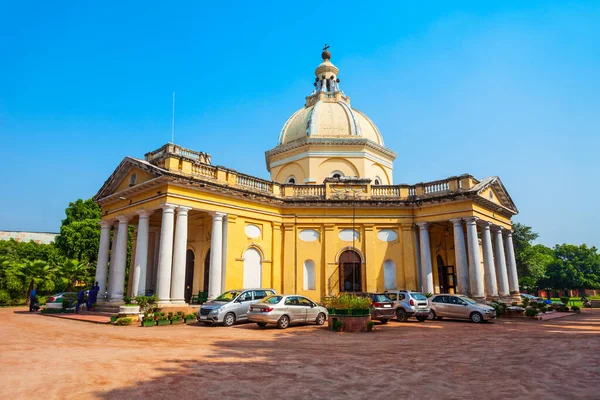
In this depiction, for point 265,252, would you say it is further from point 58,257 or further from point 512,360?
point 58,257

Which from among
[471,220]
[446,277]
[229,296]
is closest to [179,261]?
[229,296]

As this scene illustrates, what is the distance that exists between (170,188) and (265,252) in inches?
269

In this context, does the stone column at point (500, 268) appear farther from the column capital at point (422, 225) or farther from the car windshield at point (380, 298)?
the car windshield at point (380, 298)

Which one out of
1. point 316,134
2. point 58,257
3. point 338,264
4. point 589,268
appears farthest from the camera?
point 589,268

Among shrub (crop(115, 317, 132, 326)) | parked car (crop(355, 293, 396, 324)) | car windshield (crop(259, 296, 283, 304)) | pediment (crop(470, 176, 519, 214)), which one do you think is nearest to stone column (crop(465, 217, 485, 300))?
pediment (crop(470, 176, 519, 214))

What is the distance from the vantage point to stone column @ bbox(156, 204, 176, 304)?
58.3 feet

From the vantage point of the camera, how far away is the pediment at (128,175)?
19438 millimetres

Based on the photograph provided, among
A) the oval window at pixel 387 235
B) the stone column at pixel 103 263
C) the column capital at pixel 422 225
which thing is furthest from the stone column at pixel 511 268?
the stone column at pixel 103 263

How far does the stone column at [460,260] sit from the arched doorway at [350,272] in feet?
18.0

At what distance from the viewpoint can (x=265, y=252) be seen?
22.5 metres

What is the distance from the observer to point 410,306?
57.2 ft

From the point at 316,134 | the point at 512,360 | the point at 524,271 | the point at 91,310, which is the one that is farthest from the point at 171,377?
the point at 524,271

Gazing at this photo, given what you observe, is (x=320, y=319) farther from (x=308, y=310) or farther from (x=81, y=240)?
(x=81, y=240)

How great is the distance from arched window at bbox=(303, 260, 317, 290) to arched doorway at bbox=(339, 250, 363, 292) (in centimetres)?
163
